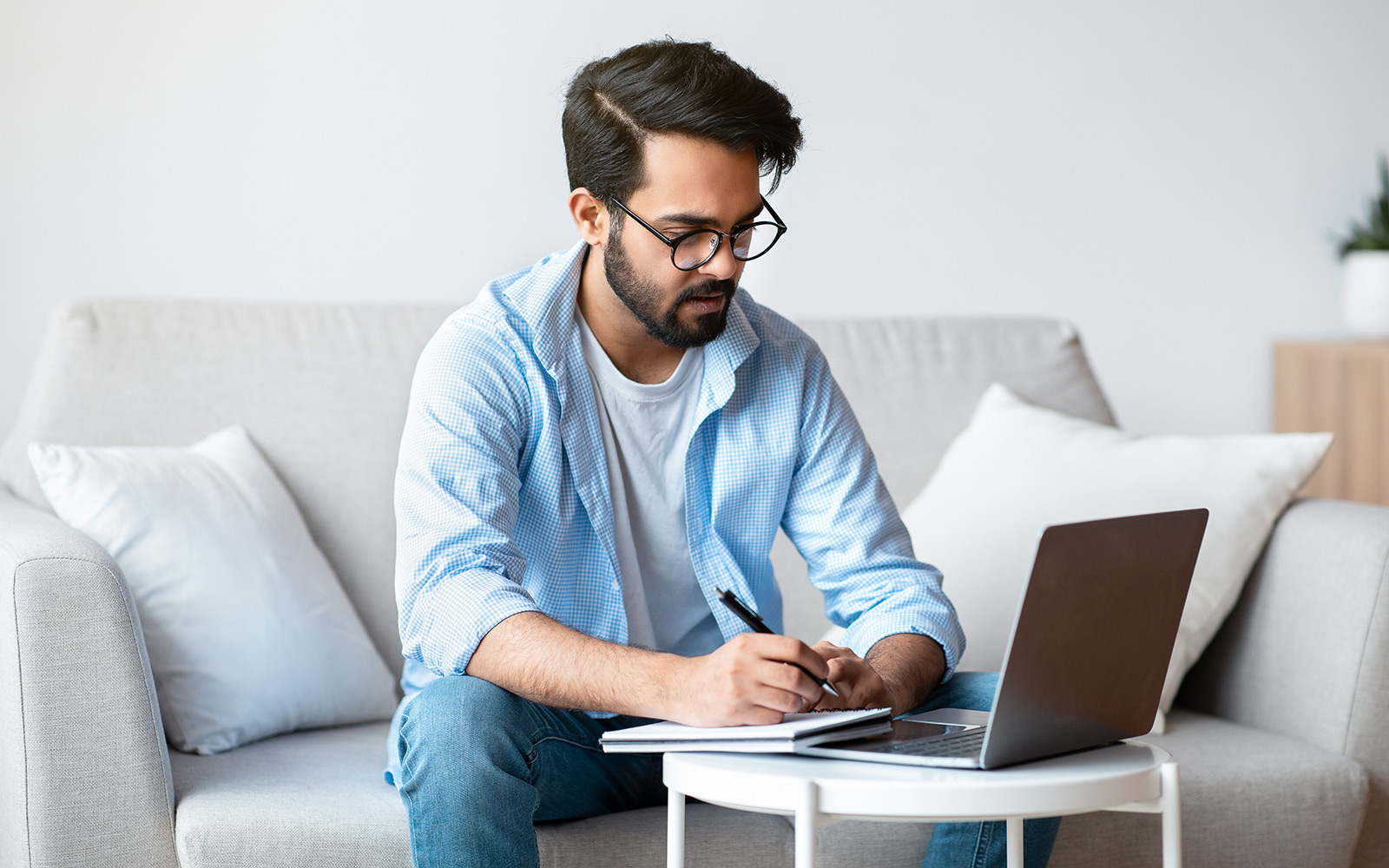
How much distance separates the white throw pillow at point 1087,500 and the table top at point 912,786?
2.44 ft

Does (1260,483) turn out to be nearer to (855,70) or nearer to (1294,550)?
Answer: (1294,550)

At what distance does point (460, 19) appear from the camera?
236cm

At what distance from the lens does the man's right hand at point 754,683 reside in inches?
41.1

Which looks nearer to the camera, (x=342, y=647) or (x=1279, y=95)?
(x=342, y=647)

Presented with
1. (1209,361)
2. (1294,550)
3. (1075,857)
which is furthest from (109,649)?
(1209,361)

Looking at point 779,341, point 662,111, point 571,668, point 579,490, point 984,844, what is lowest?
point 984,844

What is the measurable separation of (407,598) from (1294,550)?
1179mm

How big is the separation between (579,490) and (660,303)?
22cm

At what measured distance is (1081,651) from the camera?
0.99 metres

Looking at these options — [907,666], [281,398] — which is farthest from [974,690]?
[281,398]

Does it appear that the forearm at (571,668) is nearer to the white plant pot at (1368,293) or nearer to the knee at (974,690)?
the knee at (974,690)

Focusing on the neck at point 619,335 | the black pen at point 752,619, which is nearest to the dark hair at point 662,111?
the neck at point 619,335

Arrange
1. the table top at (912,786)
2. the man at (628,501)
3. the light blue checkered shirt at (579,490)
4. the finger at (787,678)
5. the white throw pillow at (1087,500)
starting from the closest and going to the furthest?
the table top at (912,786) → the finger at (787,678) → the man at (628,501) → the light blue checkered shirt at (579,490) → the white throw pillow at (1087,500)

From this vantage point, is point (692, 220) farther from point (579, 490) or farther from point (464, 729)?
point (464, 729)
